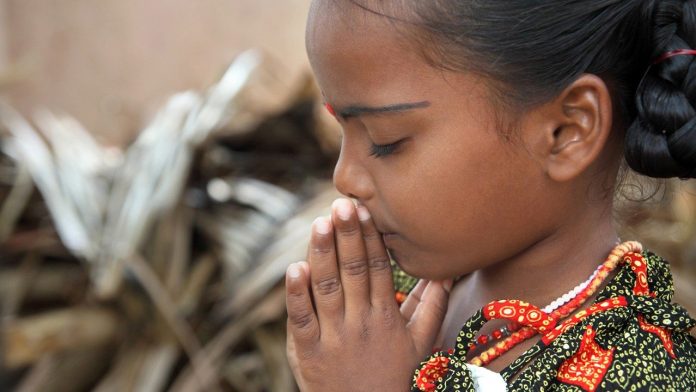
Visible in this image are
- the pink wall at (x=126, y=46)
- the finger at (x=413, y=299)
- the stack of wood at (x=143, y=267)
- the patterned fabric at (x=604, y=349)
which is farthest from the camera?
the pink wall at (x=126, y=46)

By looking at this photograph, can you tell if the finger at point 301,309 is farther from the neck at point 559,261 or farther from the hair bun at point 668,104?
the hair bun at point 668,104

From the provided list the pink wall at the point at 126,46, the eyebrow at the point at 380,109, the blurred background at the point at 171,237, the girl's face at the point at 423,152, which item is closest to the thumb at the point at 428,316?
the girl's face at the point at 423,152

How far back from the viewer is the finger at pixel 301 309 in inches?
56.8

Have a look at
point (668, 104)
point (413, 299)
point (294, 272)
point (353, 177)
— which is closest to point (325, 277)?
point (294, 272)

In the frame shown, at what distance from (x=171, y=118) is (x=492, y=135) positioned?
1.87 m

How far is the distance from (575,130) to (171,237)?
165 cm

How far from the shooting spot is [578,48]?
1.33 metres

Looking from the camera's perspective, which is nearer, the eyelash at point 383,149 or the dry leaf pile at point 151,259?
the eyelash at point 383,149

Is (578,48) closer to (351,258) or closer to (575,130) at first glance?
(575,130)

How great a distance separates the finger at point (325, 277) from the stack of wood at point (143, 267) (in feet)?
3.86

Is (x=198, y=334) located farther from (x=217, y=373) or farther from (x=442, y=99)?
(x=442, y=99)

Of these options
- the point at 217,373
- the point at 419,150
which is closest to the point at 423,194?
Result: the point at 419,150

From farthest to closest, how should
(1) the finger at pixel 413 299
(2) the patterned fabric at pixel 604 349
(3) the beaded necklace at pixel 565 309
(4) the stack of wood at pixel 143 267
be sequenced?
(4) the stack of wood at pixel 143 267 → (1) the finger at pixel 413 299 → (3) the beaded necklace at pixel 565 309 → (2) the patterned fabric at pixel 604 349

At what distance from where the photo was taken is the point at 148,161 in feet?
9.34
